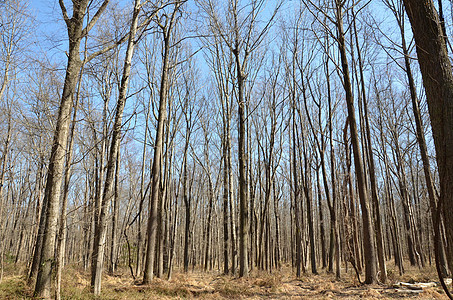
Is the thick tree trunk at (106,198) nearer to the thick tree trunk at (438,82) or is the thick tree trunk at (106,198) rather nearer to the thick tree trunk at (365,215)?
the thick tree trunk at (365,215)

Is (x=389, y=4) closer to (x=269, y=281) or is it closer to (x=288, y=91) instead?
(x=288, y=91)

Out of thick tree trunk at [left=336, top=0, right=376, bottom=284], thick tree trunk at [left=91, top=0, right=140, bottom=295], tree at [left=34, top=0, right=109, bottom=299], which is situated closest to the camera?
tree at [left=34, top=0, right=109, bottom=299]

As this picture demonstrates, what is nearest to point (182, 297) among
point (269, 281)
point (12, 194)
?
point (269, 281)

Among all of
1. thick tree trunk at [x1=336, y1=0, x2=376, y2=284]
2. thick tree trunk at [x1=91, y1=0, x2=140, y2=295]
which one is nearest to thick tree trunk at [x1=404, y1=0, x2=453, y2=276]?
thick tree trunk at [x1=336, y1=0, x2=376, y2=284]

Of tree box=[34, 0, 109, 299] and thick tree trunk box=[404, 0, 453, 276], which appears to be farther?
tree box=[34, 0, 109, 299]

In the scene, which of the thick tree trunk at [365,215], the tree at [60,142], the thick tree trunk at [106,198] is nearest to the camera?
the tree at [60,142]

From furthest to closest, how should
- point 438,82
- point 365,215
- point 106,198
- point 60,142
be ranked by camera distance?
point 365,215 → point 106,198 → point 60,142 → point 438,82

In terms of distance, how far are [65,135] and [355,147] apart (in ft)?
25.2

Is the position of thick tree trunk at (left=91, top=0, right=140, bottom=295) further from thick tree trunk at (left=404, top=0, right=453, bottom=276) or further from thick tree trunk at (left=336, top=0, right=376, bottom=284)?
thick tree trunk at (left=404, top=0, right=453, bottom=276)

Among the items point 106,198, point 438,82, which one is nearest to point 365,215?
point 438,82

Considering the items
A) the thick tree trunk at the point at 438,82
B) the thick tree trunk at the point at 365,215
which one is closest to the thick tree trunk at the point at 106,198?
the thick tree trunk at the point at 365,215

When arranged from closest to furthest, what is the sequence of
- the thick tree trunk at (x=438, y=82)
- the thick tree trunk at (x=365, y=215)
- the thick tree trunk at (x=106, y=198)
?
1. the thick tree trunk at (x=438, y=82)
2. the thick tree trunk at (x=106, y=198)
3. the thick tree trunk at (x=365, y=215)

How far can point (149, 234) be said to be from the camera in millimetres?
9102

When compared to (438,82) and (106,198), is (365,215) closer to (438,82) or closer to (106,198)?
(438,82)
